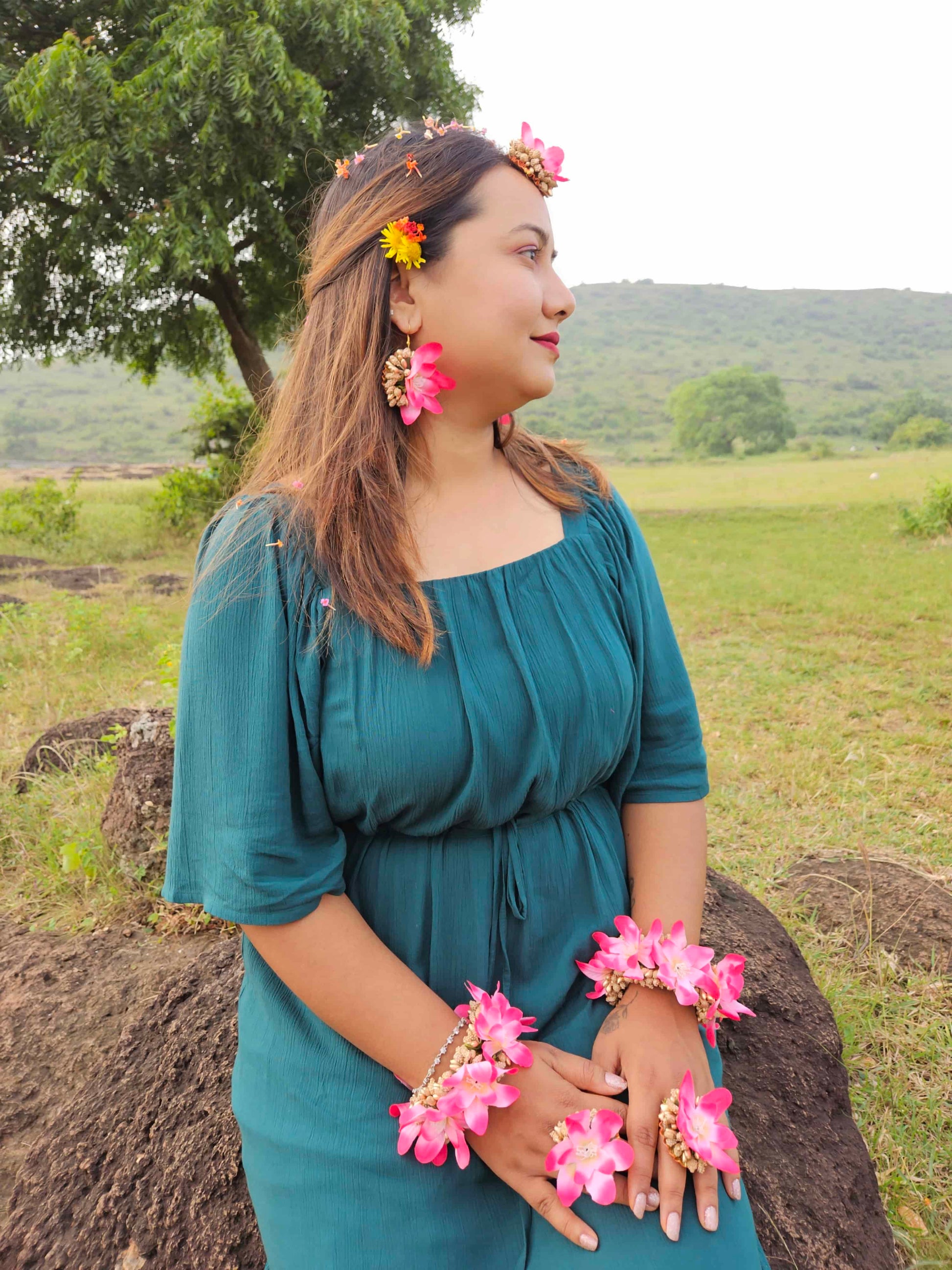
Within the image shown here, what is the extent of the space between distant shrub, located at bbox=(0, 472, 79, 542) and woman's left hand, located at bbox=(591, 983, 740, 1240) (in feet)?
38.0

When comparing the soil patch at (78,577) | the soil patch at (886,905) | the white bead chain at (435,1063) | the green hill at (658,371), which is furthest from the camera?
the green hill at (658,371)

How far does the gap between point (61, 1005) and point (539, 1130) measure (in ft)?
5.46

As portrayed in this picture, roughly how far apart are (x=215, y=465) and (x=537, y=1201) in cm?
1145

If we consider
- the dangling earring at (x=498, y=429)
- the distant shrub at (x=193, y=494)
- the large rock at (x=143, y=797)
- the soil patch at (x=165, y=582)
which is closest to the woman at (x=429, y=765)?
the dangling earring at (x=498, y=429)

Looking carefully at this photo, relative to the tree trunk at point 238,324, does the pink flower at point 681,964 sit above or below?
below

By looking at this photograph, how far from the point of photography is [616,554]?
155 centimetres

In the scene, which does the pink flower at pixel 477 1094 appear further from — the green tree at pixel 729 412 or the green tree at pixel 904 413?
the green tree at pixel 729 412

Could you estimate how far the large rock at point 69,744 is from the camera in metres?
3.56

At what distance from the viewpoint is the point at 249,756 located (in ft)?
4.05

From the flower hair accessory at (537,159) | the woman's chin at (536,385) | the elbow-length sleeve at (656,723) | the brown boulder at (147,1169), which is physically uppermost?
the flower hair accessory at (537,159)

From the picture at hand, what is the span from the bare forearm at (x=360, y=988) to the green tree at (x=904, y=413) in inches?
1462

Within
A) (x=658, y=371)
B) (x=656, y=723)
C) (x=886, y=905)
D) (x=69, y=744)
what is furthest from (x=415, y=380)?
→ (x=658, y=371)

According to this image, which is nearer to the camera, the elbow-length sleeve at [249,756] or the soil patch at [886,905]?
the elbow-length sleeve at [249,756]

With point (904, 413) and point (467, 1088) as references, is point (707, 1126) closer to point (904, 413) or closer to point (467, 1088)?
point (467, 1088)
